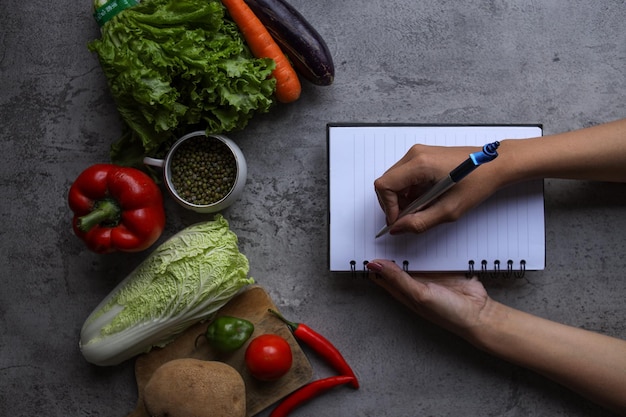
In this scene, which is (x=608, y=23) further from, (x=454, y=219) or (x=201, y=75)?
(x=201, y=75)

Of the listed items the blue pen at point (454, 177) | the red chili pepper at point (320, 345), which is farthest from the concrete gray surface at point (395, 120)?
the blue pen at point (454, 177)

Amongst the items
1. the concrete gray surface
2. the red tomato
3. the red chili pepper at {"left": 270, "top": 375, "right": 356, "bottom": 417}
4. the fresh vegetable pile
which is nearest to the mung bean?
the fresh vegetable pile

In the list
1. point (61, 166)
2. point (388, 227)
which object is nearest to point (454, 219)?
point (388, 227)

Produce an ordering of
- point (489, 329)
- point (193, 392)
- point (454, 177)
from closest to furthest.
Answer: point (454, 177) → point (193, 392) → point (489, 329)

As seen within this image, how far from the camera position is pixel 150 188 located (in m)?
1.31

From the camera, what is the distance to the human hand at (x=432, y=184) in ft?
4.03

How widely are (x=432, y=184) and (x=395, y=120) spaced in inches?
10.0

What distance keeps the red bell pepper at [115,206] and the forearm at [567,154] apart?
0.80m

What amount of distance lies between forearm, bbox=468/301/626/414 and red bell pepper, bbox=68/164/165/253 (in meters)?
0.81

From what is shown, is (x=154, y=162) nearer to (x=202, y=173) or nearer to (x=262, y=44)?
(x=202, y=173)

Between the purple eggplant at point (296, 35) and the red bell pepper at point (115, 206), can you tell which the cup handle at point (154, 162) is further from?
the purple eggplant at point (296, 35)

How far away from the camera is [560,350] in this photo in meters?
1.31

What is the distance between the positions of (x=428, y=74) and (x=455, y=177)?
1.59 ft

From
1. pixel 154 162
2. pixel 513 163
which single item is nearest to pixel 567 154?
pixel 513 163
